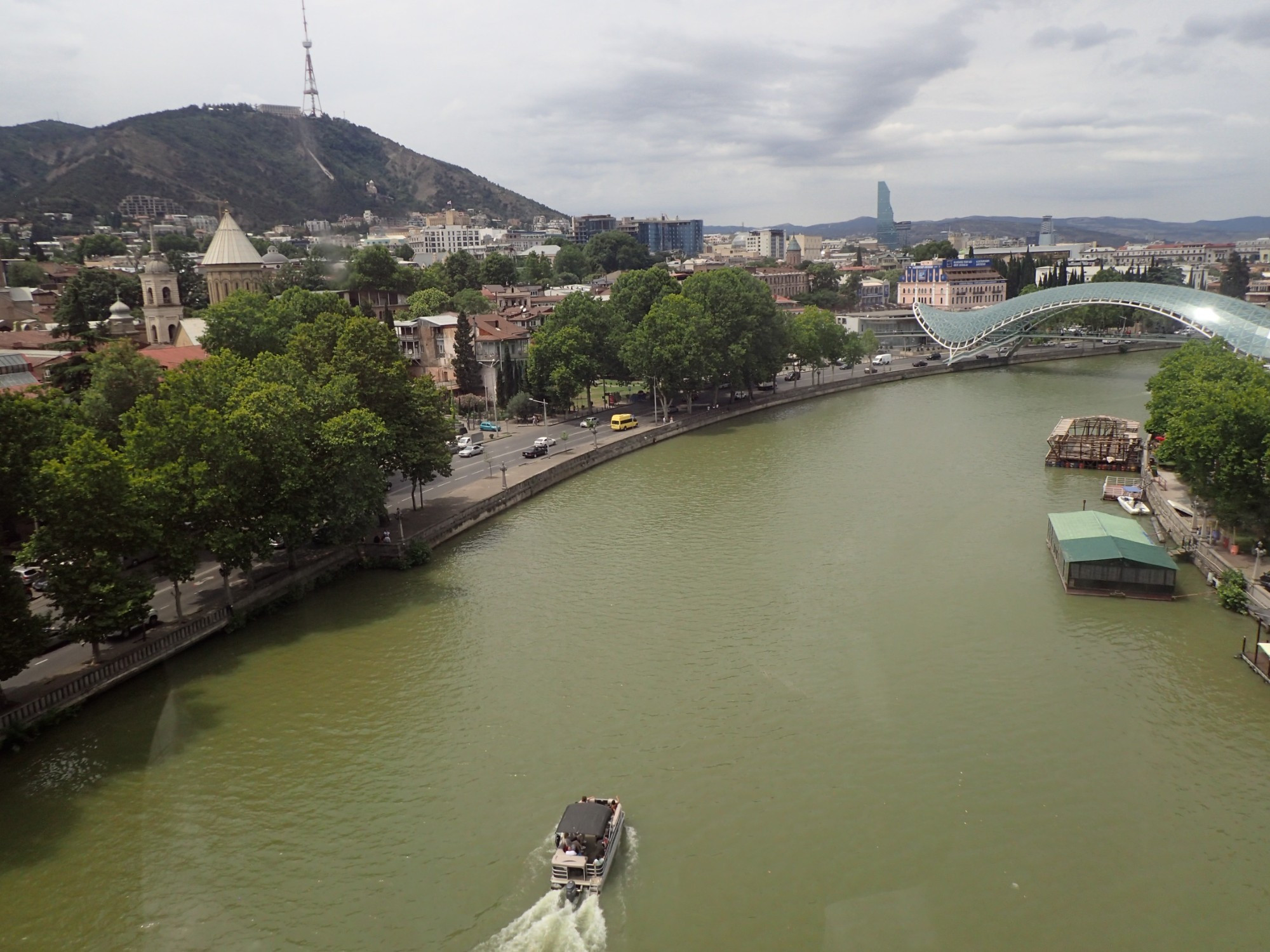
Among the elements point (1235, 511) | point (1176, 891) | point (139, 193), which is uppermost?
point (139, 193)

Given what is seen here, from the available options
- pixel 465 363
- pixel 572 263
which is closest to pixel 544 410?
Result: pixel 465 363

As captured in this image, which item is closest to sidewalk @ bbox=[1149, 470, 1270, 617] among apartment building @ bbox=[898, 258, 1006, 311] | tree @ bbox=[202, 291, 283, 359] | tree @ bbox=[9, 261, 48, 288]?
tree @ bbox=[202, 291, 283, 359]

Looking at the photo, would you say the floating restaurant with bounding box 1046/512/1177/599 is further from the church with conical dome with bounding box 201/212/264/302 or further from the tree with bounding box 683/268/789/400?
the church with conical dome with bounding box 201/212/264/302

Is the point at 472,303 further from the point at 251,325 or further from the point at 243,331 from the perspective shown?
the point at 243,331

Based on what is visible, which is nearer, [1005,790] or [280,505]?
[1005,790]

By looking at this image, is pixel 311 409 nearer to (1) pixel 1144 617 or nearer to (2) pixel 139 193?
(1) pixel 1144 617

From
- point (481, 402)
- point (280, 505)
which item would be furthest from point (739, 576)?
point (481, 402)
